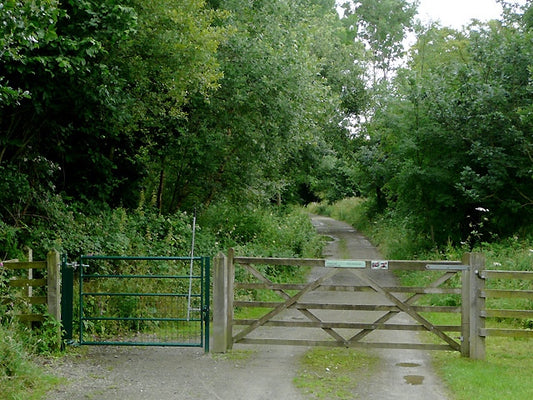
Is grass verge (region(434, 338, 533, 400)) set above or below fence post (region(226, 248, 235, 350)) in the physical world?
below

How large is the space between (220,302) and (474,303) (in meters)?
3.76

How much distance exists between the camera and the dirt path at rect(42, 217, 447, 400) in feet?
23.4

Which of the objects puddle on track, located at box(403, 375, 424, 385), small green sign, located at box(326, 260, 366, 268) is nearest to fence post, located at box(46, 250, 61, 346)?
small green sign, located at box(326, 260, 366, 268)

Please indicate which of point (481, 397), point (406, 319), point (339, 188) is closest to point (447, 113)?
point (406, 319)

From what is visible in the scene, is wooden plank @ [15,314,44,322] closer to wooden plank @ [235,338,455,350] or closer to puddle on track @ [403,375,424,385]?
wooden plank @ [235,338,455,350]

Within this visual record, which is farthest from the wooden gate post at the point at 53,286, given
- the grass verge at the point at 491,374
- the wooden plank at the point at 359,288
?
the grass verge at the point at 491,374

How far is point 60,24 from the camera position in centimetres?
1076

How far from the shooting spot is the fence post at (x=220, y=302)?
8.93 meters

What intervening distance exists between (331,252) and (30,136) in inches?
634

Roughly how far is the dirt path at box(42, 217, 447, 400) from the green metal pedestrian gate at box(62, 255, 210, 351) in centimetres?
29

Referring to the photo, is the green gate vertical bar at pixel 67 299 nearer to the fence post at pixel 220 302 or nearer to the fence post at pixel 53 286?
the fence post at pixel 53 286

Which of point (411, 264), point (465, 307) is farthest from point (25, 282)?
point (465, 307)

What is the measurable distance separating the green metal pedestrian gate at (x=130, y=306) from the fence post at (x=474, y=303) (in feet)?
12.7

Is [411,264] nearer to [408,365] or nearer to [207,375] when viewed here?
[408,365]
